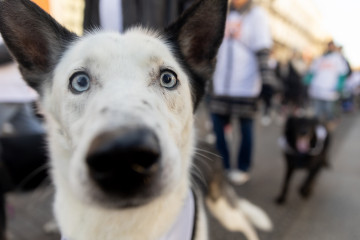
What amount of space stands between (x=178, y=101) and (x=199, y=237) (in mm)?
859

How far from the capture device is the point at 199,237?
5.32 feet

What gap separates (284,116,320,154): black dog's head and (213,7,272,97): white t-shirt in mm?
711

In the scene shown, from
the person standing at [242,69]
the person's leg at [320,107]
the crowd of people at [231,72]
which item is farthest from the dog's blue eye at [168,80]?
the person's leg at [320,107]

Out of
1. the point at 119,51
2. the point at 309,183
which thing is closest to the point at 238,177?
the point at 309,183

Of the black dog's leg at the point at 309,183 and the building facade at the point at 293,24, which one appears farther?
the building facade at the point at 293,24

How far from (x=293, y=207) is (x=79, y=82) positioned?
10.2ft

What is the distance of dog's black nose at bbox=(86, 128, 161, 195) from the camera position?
80cm

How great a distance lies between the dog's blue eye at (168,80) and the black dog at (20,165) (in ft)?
4.28

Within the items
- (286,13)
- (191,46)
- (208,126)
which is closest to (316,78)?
(208,126)

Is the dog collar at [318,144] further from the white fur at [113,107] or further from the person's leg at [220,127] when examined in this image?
the white fur at [113,107]

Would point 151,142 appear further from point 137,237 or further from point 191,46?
point 191,46

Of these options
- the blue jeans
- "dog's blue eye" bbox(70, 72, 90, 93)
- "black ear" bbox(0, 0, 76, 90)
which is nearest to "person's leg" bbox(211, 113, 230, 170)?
the blue jeans

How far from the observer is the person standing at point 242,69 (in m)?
3.43

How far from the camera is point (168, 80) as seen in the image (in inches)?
54.4
